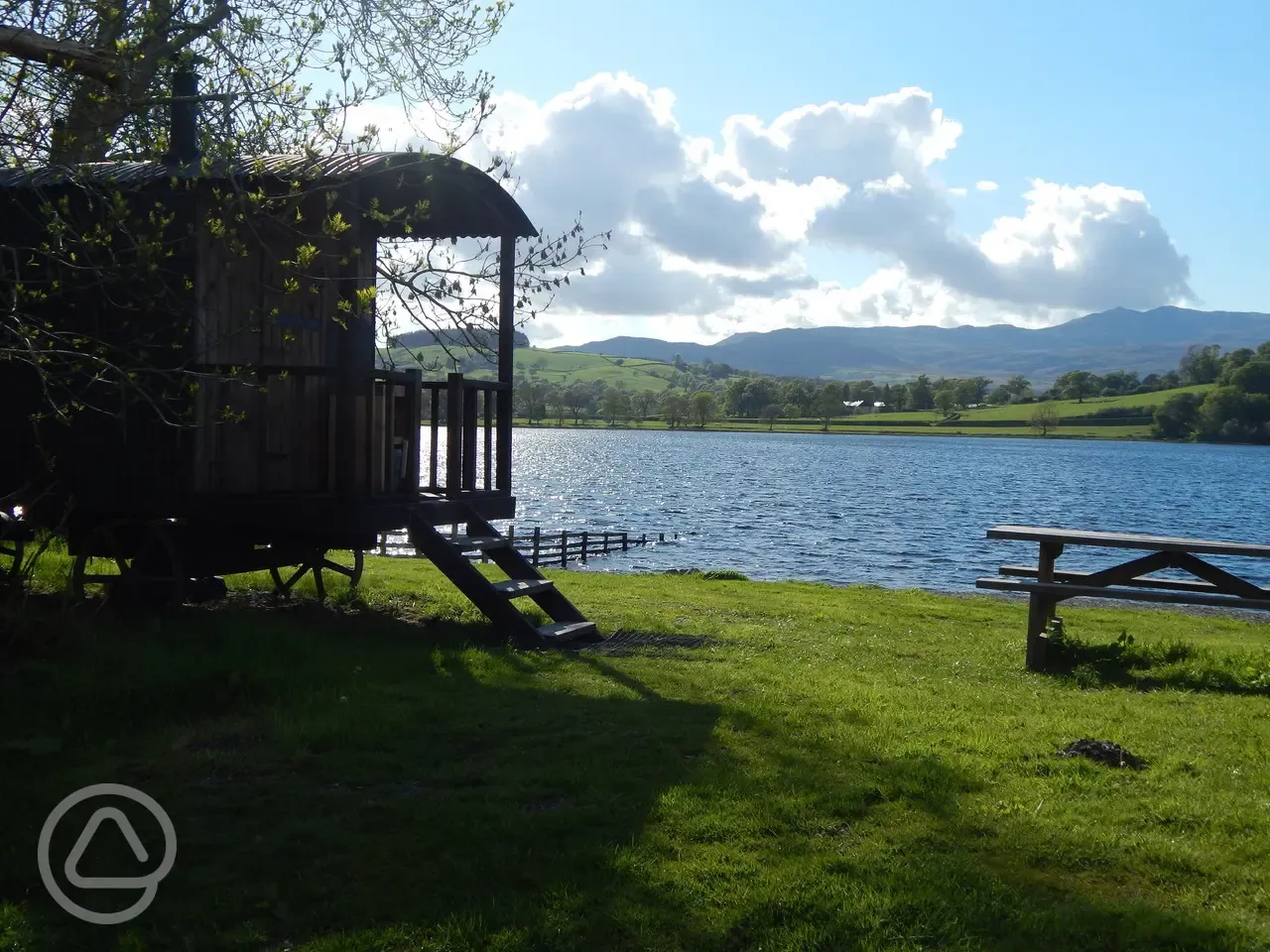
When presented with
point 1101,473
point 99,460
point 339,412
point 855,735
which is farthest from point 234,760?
point 1101,473

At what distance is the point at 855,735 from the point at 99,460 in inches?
315

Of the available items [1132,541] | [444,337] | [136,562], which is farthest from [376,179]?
[1132,541]

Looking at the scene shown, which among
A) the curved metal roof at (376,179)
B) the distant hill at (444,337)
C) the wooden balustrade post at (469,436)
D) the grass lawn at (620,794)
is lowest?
the grass lawn at (620,794)

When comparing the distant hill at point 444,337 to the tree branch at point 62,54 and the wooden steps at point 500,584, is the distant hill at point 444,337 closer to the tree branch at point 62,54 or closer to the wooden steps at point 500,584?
the wooden steps at point 500,584

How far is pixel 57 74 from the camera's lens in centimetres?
808

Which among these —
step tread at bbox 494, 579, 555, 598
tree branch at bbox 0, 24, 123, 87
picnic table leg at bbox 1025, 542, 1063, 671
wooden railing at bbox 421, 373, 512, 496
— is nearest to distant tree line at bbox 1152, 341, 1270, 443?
picnic table leg at bbox 1025, 542, 1063, 671

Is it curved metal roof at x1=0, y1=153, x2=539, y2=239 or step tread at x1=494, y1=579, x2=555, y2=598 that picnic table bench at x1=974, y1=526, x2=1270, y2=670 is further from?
curved metal roof at x1=0, y1=153, x2=539, y2=239

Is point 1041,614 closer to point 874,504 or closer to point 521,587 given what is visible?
point 521,587

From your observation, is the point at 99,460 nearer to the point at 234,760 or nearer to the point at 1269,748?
the point at 234,760

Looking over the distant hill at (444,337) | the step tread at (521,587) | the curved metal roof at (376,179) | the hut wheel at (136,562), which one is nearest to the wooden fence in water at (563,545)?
the curved metal roof at (376,179)

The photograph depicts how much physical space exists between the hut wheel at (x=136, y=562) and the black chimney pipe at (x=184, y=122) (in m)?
3.64

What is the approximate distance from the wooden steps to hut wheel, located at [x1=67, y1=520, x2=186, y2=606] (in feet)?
7.81

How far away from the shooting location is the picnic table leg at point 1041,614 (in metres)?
10.7

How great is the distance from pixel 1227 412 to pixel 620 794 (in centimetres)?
18955
